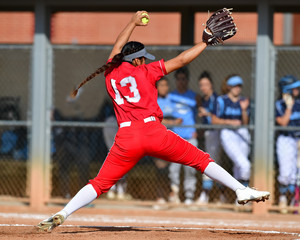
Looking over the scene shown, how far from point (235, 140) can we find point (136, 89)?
380 centimetres

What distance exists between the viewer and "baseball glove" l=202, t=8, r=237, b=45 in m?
6.87

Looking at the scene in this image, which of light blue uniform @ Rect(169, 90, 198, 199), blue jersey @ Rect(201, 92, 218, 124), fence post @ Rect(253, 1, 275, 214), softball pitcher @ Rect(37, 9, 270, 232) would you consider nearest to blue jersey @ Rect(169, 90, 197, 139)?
light blue uniform @ Rect(169, 90, 198, 199)

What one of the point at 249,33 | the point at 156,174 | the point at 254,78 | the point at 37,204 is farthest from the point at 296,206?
the point at 249,33

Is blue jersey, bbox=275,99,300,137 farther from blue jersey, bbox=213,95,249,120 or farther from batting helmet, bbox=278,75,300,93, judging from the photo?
blue jersey, bbox=213,95,249,120

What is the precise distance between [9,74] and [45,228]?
30.2ft

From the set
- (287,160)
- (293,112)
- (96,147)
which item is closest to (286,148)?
(287,160)

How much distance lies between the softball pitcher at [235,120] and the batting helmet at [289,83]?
1.83 feet

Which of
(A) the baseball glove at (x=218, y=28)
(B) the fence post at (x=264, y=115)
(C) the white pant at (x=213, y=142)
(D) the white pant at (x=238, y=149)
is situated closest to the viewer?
(A) the baseball glove at (x=218, y=28)

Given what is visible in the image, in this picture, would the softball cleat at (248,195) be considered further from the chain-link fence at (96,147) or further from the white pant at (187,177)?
the white pant at (187,177)

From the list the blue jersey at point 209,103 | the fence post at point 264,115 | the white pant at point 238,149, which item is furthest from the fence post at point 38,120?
the fence post at point 264,115

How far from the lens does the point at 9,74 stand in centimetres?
1549

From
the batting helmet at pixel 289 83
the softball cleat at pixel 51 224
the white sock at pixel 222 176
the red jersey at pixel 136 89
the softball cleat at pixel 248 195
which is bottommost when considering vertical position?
the softball cleat at pixel 51 224

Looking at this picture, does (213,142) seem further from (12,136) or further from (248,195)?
(248,195)

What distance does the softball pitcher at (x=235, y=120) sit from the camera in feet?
33.8
